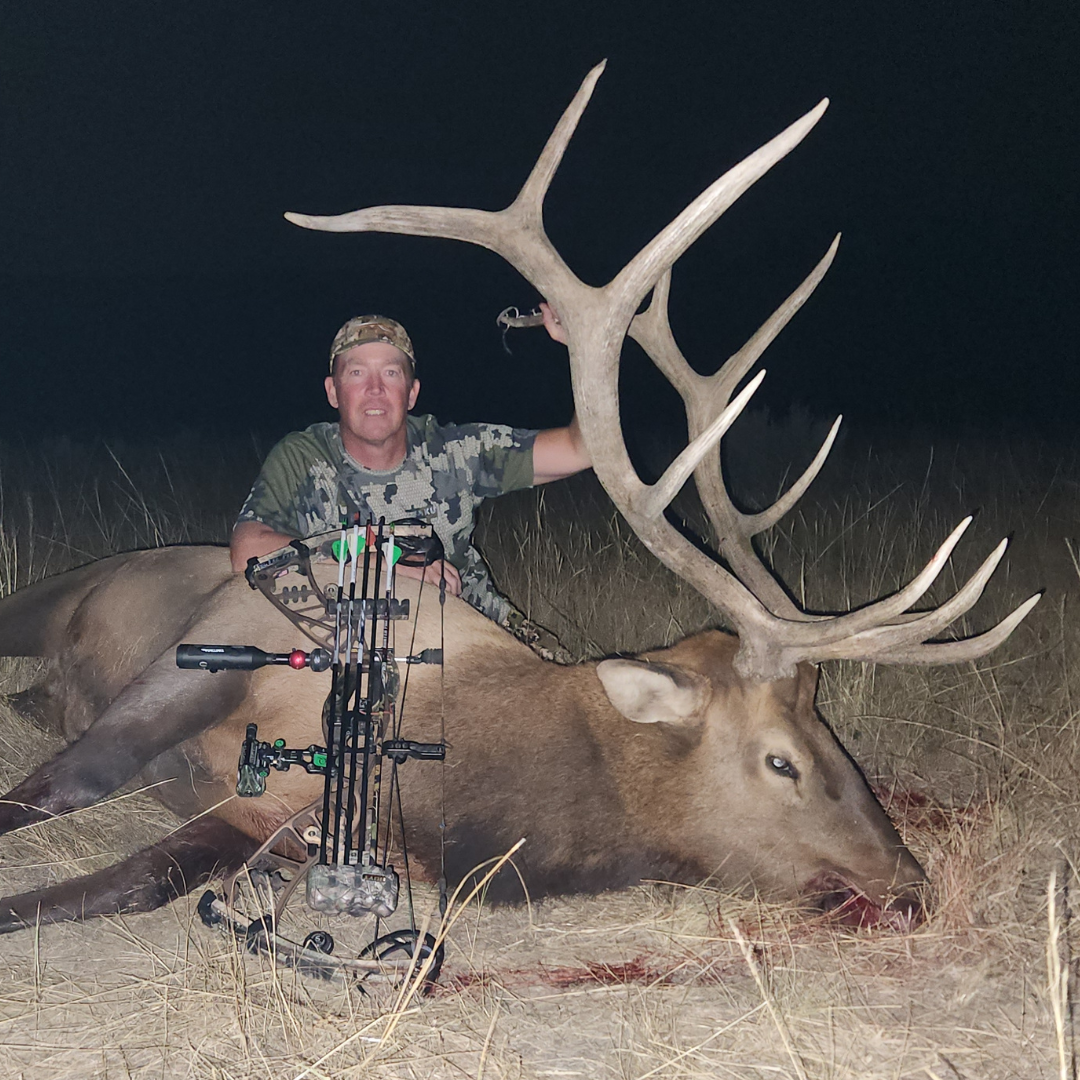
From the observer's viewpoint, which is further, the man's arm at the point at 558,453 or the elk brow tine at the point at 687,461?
the man's arm at the point at 558,453

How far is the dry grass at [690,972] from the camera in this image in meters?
2.24

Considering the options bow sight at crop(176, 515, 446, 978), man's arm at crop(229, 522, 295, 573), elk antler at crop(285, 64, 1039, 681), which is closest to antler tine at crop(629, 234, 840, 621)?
elk antler at crop(285, 64, 1039, 681)

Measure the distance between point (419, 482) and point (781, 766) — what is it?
176 cm

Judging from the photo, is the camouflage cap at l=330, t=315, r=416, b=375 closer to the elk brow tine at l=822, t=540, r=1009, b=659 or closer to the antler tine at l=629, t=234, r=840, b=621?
the antler tine at l=629, t=234, r=840, b=621

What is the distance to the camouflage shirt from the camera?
400cm

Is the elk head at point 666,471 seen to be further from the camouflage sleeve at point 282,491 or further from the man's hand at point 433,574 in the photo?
the camouflage sleeve at point 282,491

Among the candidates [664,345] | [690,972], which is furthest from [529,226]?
[690,972]

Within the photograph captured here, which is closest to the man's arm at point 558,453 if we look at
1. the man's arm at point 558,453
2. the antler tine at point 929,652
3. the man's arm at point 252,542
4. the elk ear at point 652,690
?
the man's arm at point 558,453

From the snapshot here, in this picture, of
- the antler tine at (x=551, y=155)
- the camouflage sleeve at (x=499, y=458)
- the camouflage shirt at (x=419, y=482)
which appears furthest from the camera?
the camouflage sleeve at (x=499, y=458)

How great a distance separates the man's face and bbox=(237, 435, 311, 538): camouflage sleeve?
20 centimetres

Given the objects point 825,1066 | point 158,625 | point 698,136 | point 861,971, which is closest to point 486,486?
point 158,625

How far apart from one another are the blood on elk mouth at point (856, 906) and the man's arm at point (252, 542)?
5.80ft

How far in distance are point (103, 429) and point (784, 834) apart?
15068 mm

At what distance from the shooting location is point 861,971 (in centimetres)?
266
